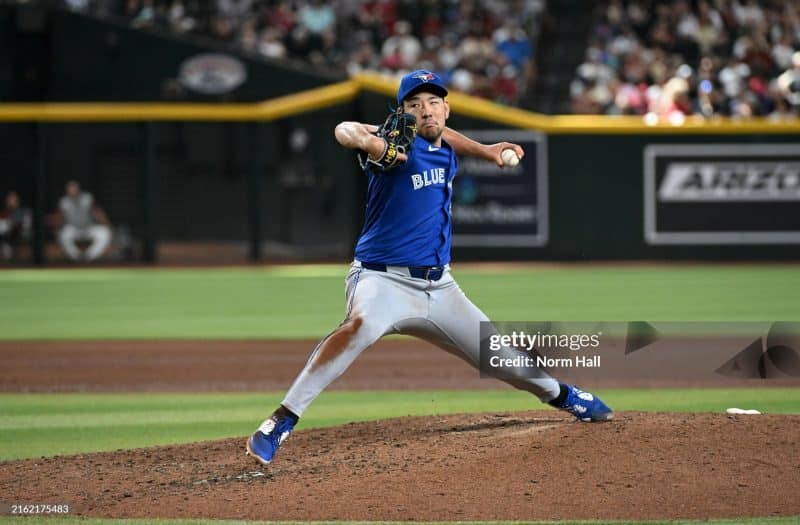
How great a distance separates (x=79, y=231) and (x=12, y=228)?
109 centimetres

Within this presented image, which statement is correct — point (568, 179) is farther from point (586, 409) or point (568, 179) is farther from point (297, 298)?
point (586, 409)

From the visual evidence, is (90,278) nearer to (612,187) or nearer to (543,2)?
(612,187)

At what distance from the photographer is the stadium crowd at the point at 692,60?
20766mm

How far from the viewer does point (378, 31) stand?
2350cm

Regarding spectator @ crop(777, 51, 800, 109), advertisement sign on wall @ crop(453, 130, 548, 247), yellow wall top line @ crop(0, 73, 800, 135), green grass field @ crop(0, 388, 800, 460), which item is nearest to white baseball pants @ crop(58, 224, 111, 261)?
yellow wall top line @ crop(0, 73, 800, 135)

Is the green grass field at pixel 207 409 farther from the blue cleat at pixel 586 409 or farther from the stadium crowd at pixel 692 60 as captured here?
the stadium crowd at pixel 692 60

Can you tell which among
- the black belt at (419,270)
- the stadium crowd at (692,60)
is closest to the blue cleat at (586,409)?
the black belt at (419,270)

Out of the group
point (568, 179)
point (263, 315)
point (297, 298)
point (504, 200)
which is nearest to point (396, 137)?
point (263, 315)

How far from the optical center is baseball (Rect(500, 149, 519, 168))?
598 cm

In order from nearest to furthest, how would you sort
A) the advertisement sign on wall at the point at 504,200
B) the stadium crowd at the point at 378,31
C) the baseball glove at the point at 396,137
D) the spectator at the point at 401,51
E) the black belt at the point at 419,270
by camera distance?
the baseball glove at the point at 396,137 → the black belt at the point at 419,270 → the advertisement sign on wall at the point at 504,200 → the spectator at the point at 401,51 → the stadium crowd at the point at 378,31

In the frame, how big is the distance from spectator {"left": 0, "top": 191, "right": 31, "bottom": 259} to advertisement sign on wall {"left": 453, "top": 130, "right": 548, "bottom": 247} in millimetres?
7311

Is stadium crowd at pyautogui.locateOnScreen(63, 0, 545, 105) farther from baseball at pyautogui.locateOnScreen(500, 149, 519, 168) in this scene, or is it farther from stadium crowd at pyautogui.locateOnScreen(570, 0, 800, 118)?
baseball at pyautogui.locateOnScreen(500, 149, 519, 168)

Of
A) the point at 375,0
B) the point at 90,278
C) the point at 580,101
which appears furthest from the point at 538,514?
the point at 375,0

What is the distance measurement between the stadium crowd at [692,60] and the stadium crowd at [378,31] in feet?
4.86
